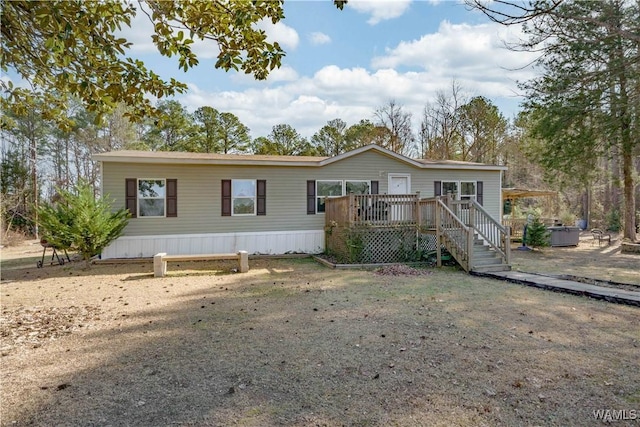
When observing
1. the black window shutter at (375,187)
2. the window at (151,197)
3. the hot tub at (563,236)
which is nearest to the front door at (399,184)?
the black window shutter at (375,187)

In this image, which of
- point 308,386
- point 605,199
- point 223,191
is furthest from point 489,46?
point 605,199

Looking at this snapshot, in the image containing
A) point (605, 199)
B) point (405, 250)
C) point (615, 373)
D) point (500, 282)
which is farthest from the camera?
point (605, 199)

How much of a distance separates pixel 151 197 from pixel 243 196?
2.84 m

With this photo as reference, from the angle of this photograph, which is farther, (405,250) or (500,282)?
(405,250)

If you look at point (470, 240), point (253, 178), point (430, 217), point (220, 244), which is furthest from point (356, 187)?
point (220, 244)

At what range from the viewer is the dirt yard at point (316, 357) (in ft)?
8.93

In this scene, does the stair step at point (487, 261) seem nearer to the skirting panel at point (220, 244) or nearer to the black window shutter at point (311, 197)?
the skirting panel at point (220, 244)

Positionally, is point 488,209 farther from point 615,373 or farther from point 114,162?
point 114,162

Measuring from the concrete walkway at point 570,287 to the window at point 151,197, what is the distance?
371 inches

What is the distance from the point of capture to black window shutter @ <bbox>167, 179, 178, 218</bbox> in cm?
1133

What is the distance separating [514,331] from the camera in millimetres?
4570

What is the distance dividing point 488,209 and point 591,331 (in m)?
10.6

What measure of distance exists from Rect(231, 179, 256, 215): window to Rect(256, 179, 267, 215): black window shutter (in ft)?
0.55

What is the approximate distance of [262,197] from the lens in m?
12.2
